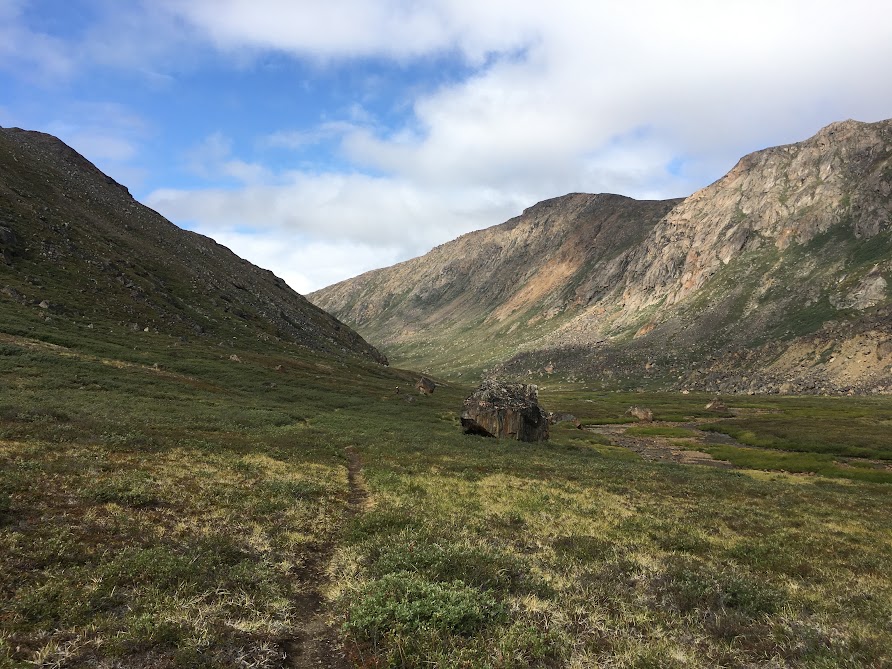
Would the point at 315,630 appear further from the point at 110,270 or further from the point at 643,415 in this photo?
the point at 110,270

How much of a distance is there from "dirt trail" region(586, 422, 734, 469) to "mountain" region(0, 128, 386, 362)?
243 feet

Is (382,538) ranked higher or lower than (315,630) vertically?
lower

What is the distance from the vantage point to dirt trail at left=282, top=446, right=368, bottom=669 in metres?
9.44

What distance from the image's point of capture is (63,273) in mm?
86938

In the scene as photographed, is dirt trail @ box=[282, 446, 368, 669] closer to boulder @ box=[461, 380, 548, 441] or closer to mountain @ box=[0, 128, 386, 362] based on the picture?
boulder @ box=[461, 380, 548, 441]

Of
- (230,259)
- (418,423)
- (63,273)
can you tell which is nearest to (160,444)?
(418,423)

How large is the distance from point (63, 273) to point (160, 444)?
80.2 metres

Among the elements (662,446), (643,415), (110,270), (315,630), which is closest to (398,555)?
(315,630)

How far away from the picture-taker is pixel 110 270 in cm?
9594

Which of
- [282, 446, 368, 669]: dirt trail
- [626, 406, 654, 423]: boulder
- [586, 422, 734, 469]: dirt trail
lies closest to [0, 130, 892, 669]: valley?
[282, 446, 368, 669]: dirt trail

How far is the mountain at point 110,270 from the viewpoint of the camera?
8088 cm

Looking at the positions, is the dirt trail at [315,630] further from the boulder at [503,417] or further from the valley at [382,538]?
the boulder at [503,417]

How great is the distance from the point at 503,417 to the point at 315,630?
4915 centimetres

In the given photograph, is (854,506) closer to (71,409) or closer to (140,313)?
(71,409)
